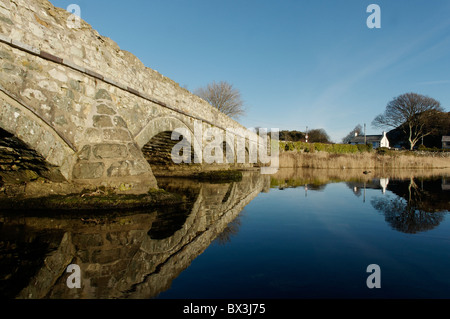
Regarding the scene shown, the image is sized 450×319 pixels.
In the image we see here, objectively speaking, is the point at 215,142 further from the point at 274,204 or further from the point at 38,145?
the point at 38,145

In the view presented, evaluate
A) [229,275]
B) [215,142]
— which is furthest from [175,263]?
[215,142]

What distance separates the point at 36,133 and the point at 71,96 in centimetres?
104

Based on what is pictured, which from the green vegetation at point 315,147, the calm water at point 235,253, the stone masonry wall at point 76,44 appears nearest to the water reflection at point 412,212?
the calm water at point 235,253

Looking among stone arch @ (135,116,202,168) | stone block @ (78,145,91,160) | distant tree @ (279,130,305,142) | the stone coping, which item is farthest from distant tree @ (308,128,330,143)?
stone block @ (78,145,91,160)

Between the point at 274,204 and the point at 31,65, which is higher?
the point at 31,65

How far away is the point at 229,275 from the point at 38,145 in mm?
3492

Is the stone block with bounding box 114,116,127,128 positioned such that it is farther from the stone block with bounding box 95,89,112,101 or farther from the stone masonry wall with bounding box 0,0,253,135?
the stone masonry wall with bounding box 0,0,253,135

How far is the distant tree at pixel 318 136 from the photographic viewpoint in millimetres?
51916

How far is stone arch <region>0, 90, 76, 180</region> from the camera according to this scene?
360 cm

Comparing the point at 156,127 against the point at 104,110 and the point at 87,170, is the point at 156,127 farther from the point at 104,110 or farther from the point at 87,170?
the point at 87,170

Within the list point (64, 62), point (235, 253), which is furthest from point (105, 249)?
point (64, 62)

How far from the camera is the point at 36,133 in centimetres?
393
